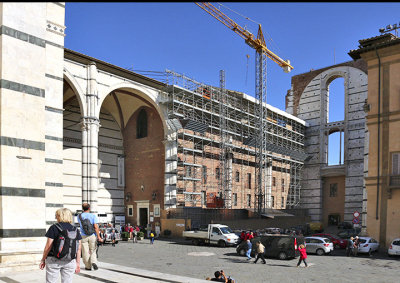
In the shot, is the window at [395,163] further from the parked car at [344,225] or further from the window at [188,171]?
the parked car at [344,225]

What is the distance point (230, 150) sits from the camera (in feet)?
138

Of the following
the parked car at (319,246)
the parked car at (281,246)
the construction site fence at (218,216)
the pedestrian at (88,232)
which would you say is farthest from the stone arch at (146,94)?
the pedestrian at (88,232)

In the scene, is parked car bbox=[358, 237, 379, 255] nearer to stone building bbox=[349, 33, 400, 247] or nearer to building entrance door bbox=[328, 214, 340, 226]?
stone building bbox=[349, 33, 400, 247]

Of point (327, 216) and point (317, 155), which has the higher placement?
point (317, 155)

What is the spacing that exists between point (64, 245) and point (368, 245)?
21.2 m

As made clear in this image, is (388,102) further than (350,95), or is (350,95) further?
(350,95)

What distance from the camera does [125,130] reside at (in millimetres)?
40156

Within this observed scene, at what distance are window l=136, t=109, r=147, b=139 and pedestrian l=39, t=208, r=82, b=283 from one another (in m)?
32.6

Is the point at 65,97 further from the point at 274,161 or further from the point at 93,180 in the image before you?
the point at 274,161

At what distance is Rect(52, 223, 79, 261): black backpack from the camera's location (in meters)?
5.87

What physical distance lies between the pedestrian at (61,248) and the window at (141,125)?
1284 inches

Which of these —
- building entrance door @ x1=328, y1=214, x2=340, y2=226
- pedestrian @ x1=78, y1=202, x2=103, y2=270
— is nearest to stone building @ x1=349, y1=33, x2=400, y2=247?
pedestrian @ x1=78, y1=202, x2=103, y2=270

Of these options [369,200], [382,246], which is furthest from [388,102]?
→ [382,246]

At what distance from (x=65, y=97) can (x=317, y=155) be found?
34.3m
